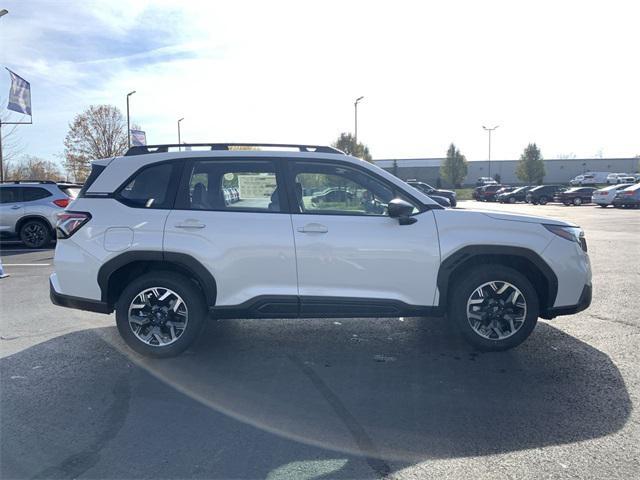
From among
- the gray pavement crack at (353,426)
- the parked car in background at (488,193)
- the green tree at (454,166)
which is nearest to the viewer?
the gray pavement crack at (353,426)

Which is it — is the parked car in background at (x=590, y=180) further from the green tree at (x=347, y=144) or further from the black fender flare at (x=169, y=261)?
the black fender flare at (x=169, y=261)

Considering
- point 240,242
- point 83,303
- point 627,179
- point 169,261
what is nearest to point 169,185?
point 169,261

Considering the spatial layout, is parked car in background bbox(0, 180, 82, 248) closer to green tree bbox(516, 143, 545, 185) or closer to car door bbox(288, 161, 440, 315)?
car door bbox(288, 161, 440, 315)

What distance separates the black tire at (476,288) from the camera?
15.1 feet

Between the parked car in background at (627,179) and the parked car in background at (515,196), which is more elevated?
the parked car in background at (627,179)

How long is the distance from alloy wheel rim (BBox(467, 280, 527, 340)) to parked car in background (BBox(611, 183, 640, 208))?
30367mm

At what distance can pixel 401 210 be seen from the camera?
4375 mm

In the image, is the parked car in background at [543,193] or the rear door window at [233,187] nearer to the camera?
the rear door window at [233,187]

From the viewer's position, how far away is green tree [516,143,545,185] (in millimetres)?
67938

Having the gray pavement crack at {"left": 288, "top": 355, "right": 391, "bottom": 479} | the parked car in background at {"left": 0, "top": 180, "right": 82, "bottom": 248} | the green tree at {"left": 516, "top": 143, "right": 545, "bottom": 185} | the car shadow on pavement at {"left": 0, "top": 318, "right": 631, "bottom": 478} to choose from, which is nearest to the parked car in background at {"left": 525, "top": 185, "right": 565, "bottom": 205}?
the green tree at {"left": 516, "top": 143, "right": 545, "bottom": 185}

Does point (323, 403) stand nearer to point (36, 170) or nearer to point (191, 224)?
point (191, 224)

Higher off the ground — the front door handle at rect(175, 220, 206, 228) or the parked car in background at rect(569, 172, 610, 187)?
the parked car in background at rect(569, 172, 610, 187)

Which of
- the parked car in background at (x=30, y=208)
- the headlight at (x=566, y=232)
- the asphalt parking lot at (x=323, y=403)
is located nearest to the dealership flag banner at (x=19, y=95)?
the parked car in background at (x=30, y=208)

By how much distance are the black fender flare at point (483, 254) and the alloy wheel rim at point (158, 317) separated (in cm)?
244
